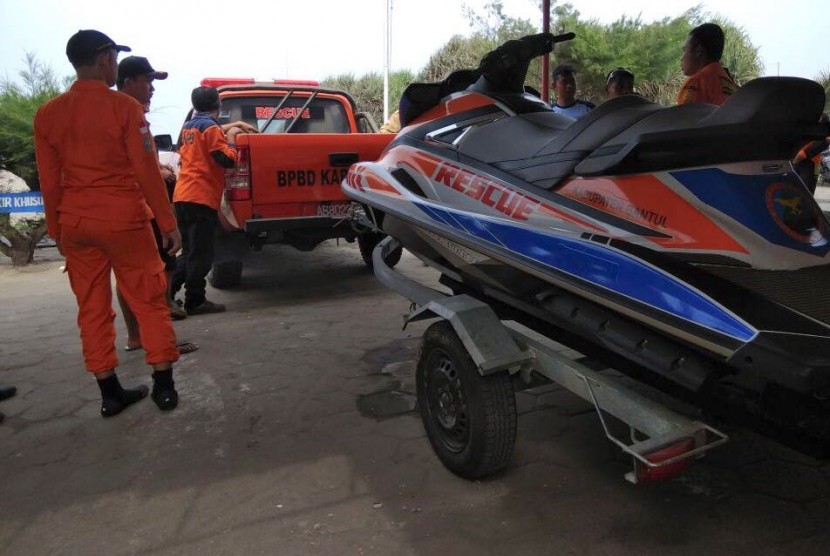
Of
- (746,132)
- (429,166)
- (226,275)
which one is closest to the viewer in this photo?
(746,132)

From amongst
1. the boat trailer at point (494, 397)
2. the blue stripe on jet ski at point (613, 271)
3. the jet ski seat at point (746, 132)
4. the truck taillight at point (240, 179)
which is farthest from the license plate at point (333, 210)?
the jet ski seat at point (746, 132)

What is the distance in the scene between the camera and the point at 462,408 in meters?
2.61

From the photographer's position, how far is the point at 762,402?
1748 millimetres

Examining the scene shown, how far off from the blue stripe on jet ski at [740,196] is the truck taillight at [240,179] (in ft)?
12.9

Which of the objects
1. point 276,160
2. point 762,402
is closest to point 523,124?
point 762,402

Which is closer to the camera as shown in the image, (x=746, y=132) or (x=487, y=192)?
(x=746, y=132)

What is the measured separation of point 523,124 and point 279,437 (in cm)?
189

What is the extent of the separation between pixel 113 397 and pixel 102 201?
108cm

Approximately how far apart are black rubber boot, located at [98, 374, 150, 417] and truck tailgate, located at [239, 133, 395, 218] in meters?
2.15

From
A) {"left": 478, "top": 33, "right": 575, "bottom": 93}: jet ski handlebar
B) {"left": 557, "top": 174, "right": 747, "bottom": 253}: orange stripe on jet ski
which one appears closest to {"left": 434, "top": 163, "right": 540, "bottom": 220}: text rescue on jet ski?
{"left": 557, "top": 174, "right": 747, "bottom": 253}: orange stripe on jet ski

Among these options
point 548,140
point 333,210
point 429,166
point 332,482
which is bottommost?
point 332,482

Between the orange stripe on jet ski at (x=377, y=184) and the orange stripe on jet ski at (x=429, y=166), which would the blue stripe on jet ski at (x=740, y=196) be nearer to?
the orange stripe on jet ski at (x=429, y=166)

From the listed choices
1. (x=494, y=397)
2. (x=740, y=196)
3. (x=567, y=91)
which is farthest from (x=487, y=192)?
(x=567, y=91)

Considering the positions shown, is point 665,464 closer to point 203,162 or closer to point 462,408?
point 462,408
